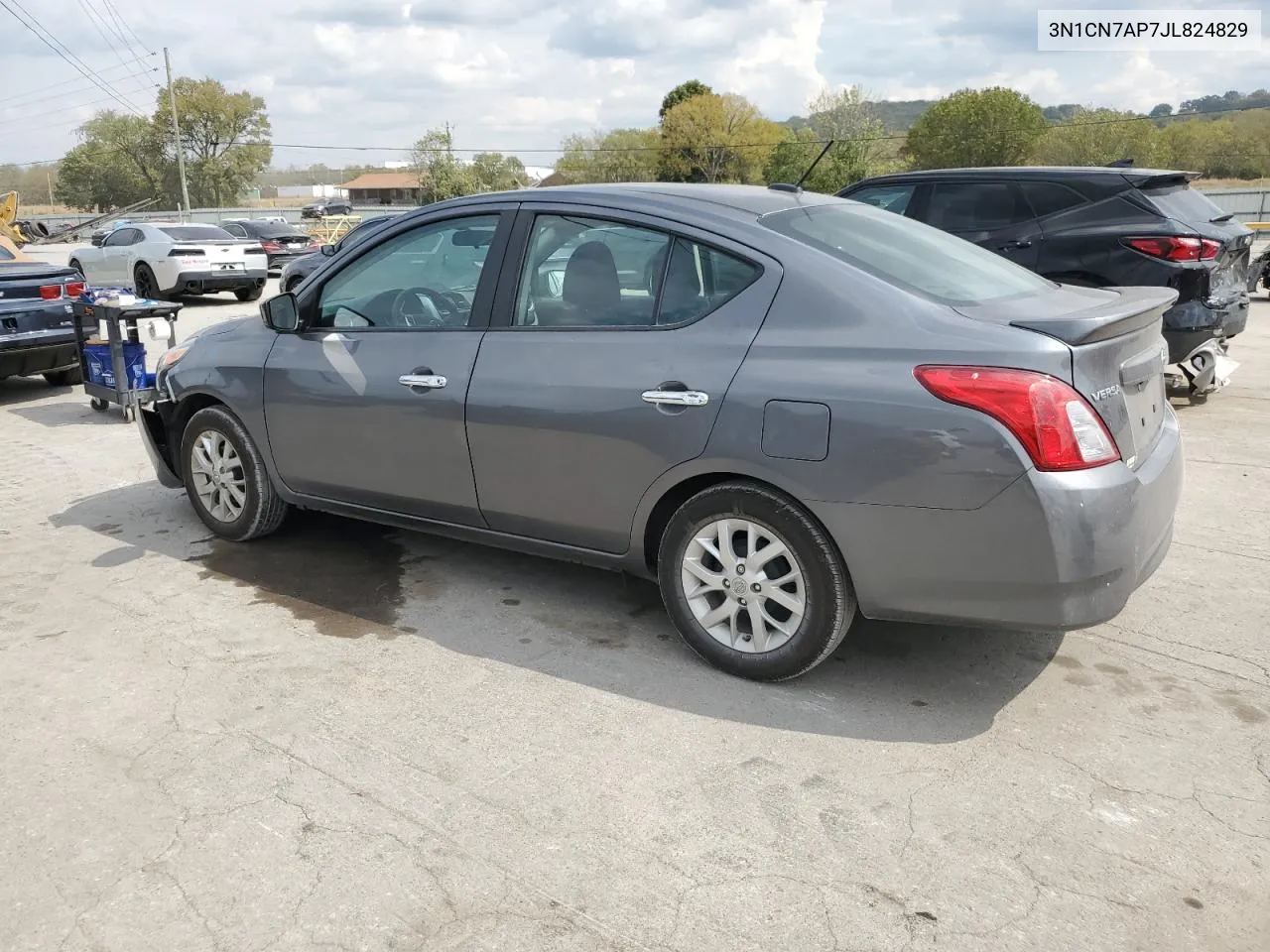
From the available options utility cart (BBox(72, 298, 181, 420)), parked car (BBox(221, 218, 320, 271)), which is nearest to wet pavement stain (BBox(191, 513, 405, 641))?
utility cart (BBox(72, 298, 181, 420))

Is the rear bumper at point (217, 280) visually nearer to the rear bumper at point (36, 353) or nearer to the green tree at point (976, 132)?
the rear bumper at point (36, 353)

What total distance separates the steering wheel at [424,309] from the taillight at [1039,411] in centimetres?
212

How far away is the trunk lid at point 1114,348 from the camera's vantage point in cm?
313

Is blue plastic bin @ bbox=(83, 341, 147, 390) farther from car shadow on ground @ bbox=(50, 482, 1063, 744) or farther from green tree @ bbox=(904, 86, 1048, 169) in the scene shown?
green tree @ bbox=(904, 86, 1048, 169)

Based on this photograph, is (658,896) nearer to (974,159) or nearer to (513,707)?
(513,707)

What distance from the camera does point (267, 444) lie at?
492cm

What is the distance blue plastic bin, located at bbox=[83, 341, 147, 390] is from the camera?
26.9 ft

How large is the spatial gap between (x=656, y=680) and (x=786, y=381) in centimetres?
118

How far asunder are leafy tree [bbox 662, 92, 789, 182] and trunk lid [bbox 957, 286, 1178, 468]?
7811cm

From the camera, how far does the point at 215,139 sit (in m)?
88.0

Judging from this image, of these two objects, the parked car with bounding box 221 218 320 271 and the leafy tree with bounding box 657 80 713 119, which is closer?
the parked car with bounding box 221 218 320 271

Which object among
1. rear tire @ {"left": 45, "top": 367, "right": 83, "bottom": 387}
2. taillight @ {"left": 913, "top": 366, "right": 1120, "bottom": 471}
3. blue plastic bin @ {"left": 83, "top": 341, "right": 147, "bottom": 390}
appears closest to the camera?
taillight @ {"left": 913, "top": 366, "right": 1120, "bottom": 471}

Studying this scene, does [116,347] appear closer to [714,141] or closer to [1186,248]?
[1186,248]

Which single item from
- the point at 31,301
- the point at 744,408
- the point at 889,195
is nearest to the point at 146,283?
the point at 31,301
